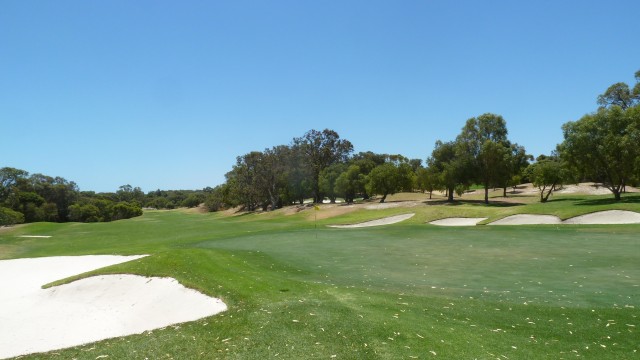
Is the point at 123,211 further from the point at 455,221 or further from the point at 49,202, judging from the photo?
the point at 455,221

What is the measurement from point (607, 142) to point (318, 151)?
209ft

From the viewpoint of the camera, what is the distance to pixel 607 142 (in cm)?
4272

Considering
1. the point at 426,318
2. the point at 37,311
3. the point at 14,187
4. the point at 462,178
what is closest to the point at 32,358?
the point at 37,311

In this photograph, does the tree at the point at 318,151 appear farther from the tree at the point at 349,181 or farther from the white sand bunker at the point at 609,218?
the white sand bunker at the point at 609,218

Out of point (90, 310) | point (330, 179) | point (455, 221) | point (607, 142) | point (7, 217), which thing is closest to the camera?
point (90, 310)

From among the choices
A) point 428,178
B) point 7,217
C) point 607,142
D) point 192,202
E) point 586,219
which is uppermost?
point 607,142

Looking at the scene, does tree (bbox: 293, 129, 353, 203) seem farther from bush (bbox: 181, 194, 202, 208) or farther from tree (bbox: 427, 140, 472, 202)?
bush (bbox: 181, 194, 202, 208)

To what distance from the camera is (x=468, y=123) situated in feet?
216

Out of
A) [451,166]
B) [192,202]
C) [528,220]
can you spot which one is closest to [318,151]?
[451,166]

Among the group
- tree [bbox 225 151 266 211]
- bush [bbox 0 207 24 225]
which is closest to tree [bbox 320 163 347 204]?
tree [bbox 225 151 266 211]

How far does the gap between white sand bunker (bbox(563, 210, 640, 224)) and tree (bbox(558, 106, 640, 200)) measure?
10.1 m

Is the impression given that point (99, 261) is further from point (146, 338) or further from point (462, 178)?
point (462, 178)

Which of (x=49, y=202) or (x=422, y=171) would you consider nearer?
(x=422, y=171)

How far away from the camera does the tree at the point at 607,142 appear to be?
41906mm
